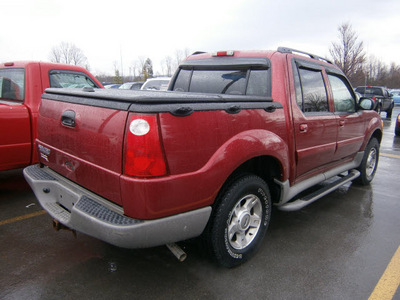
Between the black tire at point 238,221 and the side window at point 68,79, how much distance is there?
3601 mm

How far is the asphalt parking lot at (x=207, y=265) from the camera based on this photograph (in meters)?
2.41

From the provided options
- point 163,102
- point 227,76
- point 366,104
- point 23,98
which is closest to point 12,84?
point 23,98

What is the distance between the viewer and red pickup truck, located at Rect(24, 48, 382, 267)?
1.97 metres

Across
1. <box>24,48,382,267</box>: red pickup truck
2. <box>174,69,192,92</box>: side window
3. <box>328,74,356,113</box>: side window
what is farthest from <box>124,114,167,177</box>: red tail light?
<box>328,74,356,113</box>: side window

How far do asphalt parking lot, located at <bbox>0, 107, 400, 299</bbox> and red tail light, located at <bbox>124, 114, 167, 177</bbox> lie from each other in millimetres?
1022

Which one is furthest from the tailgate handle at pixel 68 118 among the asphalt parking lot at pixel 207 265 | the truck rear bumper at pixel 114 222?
the asphalt parking lot at pixel 207 265

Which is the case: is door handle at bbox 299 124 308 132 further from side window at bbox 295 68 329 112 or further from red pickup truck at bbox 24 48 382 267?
side window at bbox 295 68 329 112

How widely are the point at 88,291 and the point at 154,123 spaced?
4.85 ft

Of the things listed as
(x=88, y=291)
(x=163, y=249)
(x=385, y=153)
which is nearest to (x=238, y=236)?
(x=163, y=249)

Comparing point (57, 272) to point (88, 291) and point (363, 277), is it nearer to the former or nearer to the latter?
point (88, 291)

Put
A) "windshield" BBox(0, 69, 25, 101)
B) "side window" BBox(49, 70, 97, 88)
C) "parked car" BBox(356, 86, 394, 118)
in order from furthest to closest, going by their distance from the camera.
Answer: "parked car" BBox(356, 86, 394, 118)
"side window" BBox(49, 70, 97, 88)
"windshield" BBox(0, 69, 25, 101)

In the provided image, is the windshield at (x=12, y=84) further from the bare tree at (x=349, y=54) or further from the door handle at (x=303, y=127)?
the bare tree at (x=349, y=54)

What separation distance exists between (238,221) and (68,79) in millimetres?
3909

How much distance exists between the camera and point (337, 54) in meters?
30.6
